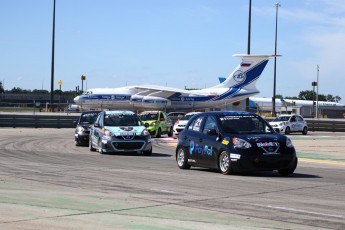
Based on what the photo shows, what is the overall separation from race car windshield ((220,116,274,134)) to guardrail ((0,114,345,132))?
3268cm

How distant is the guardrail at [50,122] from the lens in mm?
46172

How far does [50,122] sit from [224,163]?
114ft

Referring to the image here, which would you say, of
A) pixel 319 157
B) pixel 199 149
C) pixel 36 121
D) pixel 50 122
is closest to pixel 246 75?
pixel 50 122

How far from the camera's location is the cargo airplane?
6291 cm

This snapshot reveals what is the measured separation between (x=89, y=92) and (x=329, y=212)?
180ft

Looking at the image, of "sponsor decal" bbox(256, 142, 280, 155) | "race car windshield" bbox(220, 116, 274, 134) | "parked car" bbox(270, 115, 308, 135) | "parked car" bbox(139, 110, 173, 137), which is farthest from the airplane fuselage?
"sponsor decal" bbox(256, 142, 280, 155)

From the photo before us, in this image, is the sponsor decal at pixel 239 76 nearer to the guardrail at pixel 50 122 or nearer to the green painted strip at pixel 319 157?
the guardrail at pixel 50 122

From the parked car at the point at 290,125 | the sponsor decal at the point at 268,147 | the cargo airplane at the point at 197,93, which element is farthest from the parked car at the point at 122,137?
the cargo airplane at the point at 197,93

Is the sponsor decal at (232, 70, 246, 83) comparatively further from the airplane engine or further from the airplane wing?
the airplane engine

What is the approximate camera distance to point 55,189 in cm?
1141

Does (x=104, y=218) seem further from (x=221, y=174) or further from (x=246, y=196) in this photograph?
(x=221, y=174)

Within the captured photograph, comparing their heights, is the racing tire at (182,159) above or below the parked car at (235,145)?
below

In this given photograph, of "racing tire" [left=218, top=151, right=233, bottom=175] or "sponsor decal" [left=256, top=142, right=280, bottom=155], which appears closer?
"sponsor decal" [left=256, top=142, right=280, bottom=155]

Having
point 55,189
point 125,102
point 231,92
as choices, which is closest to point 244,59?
point 231,92
